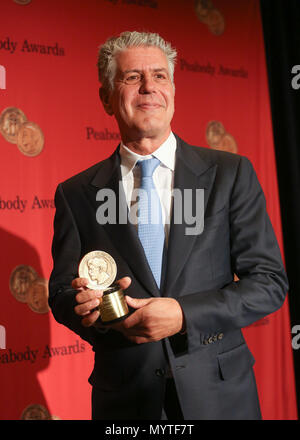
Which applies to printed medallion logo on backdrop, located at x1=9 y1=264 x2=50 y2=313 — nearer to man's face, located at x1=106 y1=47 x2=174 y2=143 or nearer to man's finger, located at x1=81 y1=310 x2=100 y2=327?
man's face, located at x1=106 y1=47 x2=174 y2=143

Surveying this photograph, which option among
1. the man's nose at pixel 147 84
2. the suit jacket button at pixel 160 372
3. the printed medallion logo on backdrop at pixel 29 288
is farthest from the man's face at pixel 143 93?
the printed medallion logo on backdrop at pixel 29 288

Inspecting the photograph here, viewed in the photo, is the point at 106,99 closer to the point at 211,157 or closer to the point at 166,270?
the point at 211,157

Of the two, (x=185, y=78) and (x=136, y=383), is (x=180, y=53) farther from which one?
(x=136, y=383)

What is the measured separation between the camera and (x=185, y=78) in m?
3.47

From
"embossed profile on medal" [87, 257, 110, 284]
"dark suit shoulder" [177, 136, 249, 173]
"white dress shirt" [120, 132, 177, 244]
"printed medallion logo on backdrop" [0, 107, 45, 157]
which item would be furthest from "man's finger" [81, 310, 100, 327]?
"printed medallion logo on backdrop" [0, 107, 45, 157]

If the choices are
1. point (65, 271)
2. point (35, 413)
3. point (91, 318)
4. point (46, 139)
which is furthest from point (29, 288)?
point (91, 318)

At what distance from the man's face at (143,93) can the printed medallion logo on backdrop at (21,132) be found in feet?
4.00

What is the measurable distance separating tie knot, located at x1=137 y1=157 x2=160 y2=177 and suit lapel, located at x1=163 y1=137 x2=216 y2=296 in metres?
0.08

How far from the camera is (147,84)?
183 cm

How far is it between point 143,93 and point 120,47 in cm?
21

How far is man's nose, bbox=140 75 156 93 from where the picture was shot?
183 cm

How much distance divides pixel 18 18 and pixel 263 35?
177cm

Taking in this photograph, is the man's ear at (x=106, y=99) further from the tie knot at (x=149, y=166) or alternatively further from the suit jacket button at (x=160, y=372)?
the suit jacket button at (x=160, y=372)
